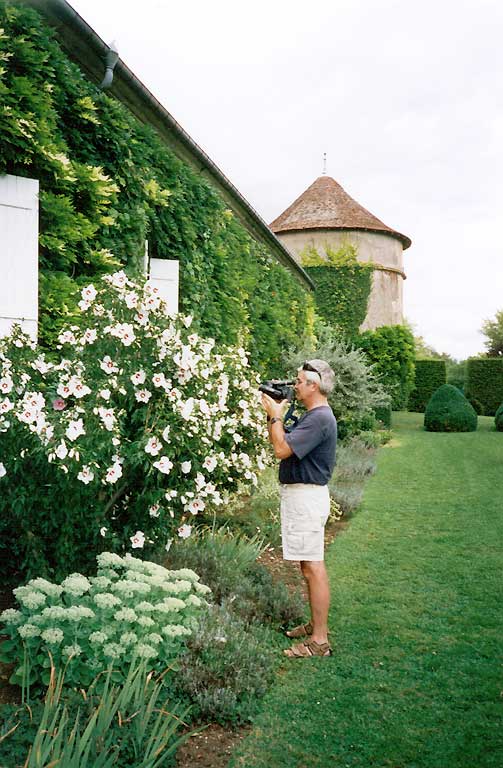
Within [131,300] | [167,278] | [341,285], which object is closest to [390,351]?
[341,285]

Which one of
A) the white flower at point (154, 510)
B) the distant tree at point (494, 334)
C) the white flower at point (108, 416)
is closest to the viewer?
the white flower at point (108, 416)

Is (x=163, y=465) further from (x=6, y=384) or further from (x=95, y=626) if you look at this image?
(x=6, y=384)

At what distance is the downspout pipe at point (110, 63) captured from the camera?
6.78 m

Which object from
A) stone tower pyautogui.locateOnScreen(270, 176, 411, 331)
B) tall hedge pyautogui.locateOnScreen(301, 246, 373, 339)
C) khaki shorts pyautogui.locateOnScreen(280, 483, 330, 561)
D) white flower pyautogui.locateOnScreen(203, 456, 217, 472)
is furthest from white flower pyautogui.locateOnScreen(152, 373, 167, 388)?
stone tower pyautogui.locateOnScreen(270, 176, 411, 331)

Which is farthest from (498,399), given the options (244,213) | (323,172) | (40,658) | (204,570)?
(40,658)

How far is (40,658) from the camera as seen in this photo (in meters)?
3.59

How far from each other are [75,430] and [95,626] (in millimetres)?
1057

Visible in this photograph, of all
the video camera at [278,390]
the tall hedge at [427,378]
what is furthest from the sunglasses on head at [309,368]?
the tall hedge at [427,378]

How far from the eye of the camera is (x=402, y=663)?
15.4 feet

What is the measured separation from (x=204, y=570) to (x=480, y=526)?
4771 millimetres

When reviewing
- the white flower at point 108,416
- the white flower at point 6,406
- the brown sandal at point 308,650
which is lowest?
the brown sandal at point 308,650

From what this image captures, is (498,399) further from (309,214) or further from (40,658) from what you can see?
Answer: (40,658)

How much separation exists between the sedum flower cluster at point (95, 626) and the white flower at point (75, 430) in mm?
814

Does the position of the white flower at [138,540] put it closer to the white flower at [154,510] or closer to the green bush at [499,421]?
the white flower at [154,510]
